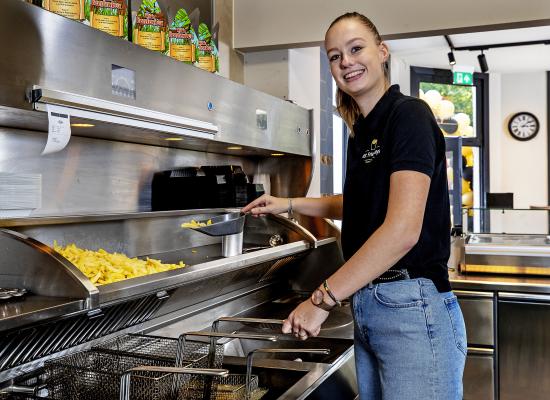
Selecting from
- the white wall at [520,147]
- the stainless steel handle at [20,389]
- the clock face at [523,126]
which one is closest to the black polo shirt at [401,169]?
the stainless steel handle at [20,389]

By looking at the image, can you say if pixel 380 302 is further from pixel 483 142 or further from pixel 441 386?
pixel 483 142

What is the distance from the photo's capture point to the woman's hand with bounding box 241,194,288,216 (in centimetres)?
221

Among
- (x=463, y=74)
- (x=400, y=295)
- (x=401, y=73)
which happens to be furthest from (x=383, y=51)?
(x=401, y=73)

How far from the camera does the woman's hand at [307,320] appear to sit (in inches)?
59.4

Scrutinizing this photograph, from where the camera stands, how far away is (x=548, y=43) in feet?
26.4

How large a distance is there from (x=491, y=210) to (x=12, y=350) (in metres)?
3.35

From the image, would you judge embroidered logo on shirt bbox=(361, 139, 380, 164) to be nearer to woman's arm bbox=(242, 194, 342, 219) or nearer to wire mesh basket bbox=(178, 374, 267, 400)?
woman's arm bbox=(242, 194, 342, 219)

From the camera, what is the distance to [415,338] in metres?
1.54

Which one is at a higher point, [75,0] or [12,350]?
[75,0]

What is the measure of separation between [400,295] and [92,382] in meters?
0.82

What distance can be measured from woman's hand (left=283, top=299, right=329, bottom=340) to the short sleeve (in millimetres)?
392

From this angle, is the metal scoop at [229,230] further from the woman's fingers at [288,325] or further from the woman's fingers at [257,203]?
the woman's fingers at [288,325]

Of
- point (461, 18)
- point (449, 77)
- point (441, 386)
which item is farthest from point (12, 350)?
point (449, 77)

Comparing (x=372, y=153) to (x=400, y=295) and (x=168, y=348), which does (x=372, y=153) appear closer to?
(x=400, y=295)
